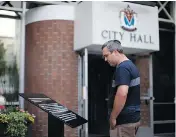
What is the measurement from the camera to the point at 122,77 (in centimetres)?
338

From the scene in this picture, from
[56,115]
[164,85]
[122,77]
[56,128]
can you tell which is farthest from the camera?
[164,85]

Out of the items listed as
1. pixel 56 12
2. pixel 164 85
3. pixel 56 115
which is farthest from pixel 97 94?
pixel 56 115

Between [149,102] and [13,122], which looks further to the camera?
[149,102]

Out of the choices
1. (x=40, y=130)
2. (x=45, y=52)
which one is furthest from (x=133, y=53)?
(x=40, y=130)

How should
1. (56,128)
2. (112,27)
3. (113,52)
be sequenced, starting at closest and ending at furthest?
(113,52) < (56,128) < (112,27)

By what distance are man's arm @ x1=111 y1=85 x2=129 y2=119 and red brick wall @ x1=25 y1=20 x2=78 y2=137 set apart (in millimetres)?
4311

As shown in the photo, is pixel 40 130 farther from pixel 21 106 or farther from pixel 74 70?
pixel 74 70

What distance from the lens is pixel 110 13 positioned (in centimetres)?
719

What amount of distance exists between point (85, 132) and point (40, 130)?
1086 millimetres

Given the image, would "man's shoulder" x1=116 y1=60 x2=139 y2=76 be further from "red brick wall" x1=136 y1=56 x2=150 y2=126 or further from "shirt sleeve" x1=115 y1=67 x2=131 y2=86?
"red brick wall" x1=136 y1=56 x2=150 y2=126

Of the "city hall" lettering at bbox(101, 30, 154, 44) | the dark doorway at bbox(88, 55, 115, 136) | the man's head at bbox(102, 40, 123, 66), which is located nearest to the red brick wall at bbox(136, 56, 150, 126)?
the "city hall" lettering at bbox(101, 30, 154, 44)

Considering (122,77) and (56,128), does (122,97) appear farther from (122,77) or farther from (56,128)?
(56,128)

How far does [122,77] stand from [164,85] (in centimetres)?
662

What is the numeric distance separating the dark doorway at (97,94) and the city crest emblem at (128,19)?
67.8 inches
